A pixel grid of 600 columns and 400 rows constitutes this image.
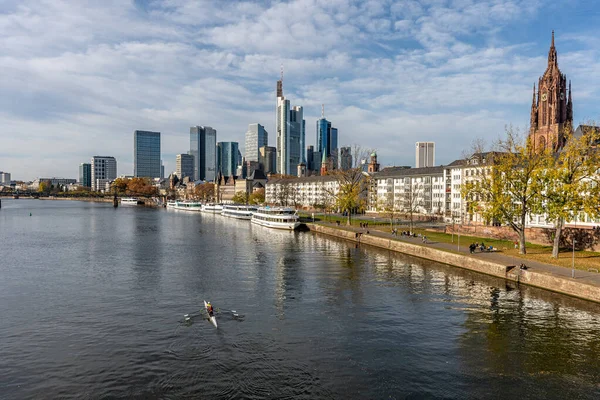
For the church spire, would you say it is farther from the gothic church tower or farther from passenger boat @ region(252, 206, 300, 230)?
passenger boat @ region(252, 206, 300, 230)

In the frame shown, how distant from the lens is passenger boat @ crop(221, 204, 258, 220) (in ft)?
573

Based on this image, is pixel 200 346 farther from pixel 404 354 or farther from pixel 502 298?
pixel 502 298

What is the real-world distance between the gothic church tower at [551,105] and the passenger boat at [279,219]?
100642 mm

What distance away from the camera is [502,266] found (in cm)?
5297

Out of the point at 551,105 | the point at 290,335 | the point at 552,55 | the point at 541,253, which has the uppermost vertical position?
A: the point at 552,55

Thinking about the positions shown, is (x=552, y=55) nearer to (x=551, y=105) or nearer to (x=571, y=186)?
(x=551, y=105)

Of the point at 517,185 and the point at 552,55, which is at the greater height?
the point at 552,55

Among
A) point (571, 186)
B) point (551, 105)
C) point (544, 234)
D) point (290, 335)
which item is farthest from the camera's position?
point (551, 105)

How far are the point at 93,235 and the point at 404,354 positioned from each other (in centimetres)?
9537

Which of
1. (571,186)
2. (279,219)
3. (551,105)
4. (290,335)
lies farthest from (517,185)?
(551,105)

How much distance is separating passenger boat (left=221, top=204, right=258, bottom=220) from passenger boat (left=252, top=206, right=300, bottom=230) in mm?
→ 23617

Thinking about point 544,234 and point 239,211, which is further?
point 239,211

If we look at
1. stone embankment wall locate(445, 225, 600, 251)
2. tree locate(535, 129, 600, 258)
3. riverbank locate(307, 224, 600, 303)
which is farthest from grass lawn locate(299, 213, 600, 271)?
tree locate(535, 129, 600, 258)

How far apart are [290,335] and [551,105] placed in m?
167
